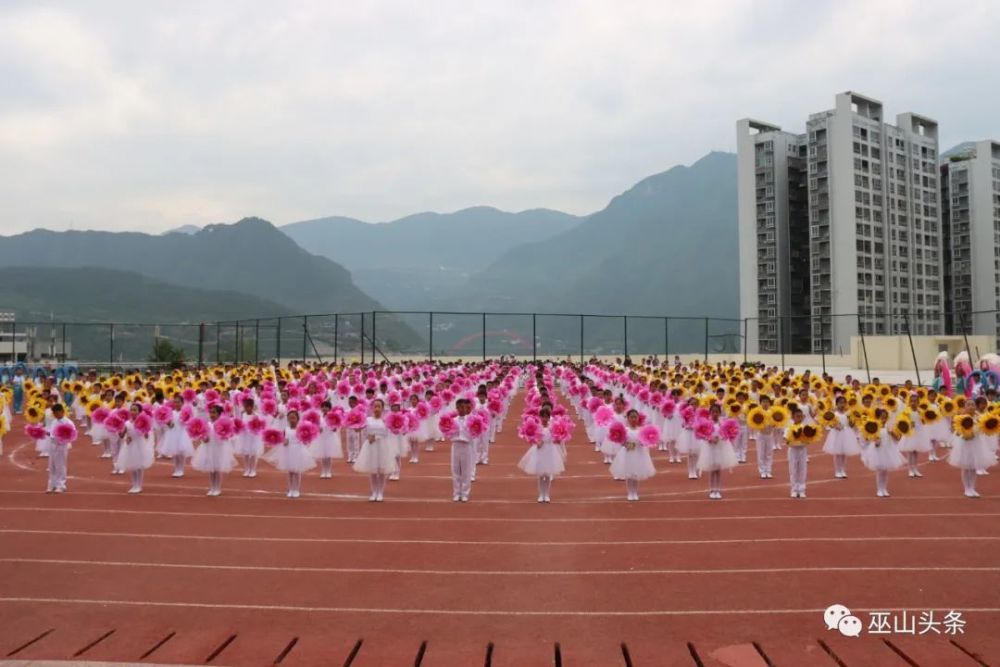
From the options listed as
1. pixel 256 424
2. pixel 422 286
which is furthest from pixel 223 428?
pixel 422 286

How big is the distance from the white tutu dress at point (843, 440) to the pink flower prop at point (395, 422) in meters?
6.57

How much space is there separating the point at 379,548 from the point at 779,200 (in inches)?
2303

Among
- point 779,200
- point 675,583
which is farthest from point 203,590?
point 779,200

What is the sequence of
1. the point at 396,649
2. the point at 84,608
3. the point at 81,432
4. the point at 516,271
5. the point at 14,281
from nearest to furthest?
the point at 396,649 < the point at 84,608 < the point at 81,432 < the point at 14,281 < the point at 516,271

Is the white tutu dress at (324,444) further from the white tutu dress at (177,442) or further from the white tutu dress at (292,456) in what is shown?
the white tutu dress at (177,442)

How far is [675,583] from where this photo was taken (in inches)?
269

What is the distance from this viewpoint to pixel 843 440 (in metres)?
12.2

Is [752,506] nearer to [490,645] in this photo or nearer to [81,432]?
[490,645]

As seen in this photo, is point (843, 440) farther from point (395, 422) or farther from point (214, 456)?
point (214, 456)

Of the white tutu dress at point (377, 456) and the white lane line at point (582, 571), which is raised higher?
the white tutu dress at point (377, 456)

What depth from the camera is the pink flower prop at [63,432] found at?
1103cm

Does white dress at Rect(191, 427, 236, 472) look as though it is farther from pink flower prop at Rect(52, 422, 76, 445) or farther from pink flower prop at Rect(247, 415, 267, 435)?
pink flower prop at Rect(52, 422, 76, 445)

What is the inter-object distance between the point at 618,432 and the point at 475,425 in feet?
6.34

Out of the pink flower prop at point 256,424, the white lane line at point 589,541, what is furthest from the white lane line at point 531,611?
the pink flower prop at point 256,424
